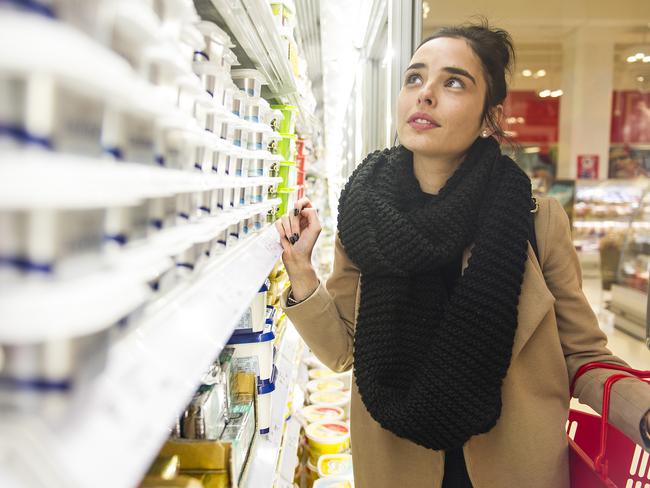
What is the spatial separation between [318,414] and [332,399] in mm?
270

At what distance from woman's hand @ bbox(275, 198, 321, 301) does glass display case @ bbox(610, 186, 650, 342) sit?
5.03 metres

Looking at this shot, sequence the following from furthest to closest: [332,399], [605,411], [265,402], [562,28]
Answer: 1. [562,28]
2. [332,399]
3. [265,402]
4. [605,411]

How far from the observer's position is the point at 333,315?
1437 millimetres

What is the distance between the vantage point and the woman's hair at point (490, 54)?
1427 millimetres

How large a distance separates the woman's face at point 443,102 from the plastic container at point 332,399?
6.25 feet

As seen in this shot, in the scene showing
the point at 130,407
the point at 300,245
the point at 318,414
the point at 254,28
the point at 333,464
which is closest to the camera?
the point at 130,407

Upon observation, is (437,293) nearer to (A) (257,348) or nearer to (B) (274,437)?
(A) (257,348)

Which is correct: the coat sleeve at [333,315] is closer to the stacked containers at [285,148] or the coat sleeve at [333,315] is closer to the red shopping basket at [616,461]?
the stacked containers at [285,148]

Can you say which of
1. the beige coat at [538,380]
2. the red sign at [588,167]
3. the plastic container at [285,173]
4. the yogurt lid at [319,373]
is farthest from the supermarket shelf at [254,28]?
the red sign at [588,167]

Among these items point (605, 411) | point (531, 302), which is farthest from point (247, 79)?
point (605, 411)

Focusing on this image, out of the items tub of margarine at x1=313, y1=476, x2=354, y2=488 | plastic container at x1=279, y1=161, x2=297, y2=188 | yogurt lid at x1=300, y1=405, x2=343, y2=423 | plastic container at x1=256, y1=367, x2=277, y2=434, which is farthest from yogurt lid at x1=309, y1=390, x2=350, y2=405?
plastic container at x1=279, y1=161, x2=297, y2=188

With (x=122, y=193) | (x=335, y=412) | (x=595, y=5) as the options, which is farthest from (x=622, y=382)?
(x=595, y=5)

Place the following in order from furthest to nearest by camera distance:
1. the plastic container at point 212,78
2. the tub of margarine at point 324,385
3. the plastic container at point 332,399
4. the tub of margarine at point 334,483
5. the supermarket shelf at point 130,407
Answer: the tub of margarine at point 324,385 → the plastic container at point 332,399 → the tub of margarine at point 334,483 → the plastic container at point 212,78 → the supermarket shelf at point 130,407

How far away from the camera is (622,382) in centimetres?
112
